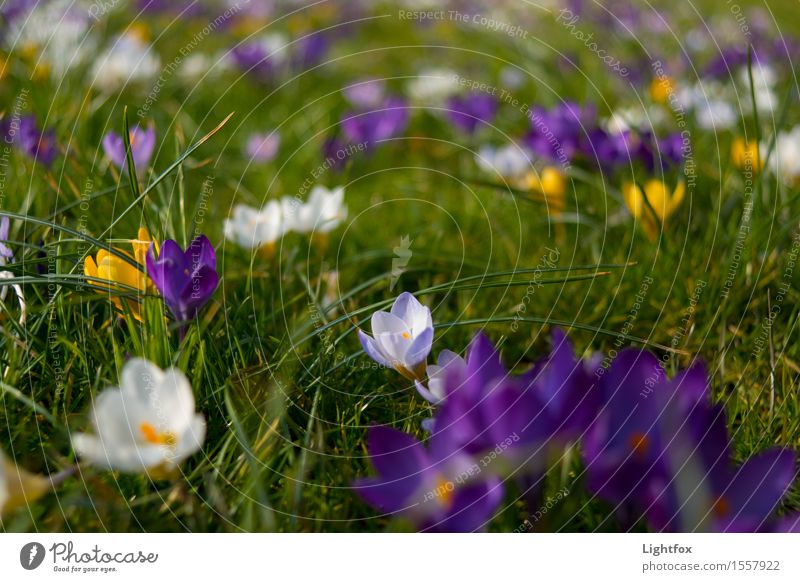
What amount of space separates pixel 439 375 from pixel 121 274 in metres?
0.46

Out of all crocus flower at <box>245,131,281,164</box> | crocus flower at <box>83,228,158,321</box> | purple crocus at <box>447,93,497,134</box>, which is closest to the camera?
crocus flower at <box>83,228,158,321</box>

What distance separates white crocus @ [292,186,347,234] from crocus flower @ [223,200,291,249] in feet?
0.08

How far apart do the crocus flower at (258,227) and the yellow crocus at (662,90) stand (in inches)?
53.3

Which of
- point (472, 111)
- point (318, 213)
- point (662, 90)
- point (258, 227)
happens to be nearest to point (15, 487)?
point (258, 227)

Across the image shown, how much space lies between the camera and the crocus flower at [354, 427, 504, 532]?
0.83 meters

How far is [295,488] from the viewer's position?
0.90 m

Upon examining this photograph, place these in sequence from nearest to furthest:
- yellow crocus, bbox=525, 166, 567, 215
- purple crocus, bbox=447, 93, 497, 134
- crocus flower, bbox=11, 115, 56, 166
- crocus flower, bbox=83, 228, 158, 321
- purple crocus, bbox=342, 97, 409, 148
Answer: crocus flower, bbox=83, 228, 158, 321, crocus flower, bbox=11, 115, 56, 166, yellow crocus, bbox=525, 166, 567, 215, purple crocus, bbox=342, 97, 409, 148, purple crocus, bbox=447, 93, 497, 134

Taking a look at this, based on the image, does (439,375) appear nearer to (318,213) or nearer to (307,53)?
(318,213)

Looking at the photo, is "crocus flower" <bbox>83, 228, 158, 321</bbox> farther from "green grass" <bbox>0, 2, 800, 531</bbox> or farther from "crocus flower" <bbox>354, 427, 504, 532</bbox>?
"crocus flower" <bbox>354, 427, 504, 532</bbox>
